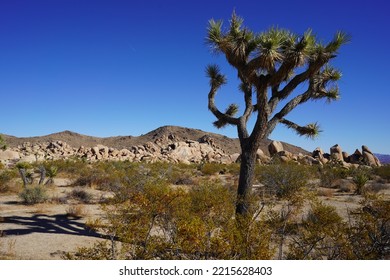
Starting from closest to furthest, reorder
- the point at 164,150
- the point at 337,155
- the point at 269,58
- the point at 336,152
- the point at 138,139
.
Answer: the point at 269,58 < the point at 337,155 < the point at 336,152 < the point at 164,150 < the point at 138,139

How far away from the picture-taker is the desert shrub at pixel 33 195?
39.0 feet

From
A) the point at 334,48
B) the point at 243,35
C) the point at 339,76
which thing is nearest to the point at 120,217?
the point at 243,35

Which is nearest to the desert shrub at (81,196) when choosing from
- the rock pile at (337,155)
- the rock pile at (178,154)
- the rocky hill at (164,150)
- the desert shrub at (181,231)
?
the desert shrub at (181,231)

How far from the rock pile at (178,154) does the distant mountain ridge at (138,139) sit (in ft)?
11.1

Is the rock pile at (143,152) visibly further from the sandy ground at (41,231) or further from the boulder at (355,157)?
the sandy ground at (41,231)

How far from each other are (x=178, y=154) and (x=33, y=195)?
4151 cm

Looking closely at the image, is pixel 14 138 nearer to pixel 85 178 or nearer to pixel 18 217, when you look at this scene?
pixel 85 178

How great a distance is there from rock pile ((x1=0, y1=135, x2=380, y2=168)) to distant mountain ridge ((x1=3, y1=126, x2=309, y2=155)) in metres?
3.37

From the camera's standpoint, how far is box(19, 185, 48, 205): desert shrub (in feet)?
39.0

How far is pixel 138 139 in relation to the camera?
243 feet

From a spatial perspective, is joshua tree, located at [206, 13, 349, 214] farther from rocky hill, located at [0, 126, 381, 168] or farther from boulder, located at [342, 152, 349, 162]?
boulder, located at [342, 152, 349, 162]

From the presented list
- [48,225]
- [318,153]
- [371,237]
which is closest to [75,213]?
[48,225]

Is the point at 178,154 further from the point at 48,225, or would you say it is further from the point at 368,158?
the point at 48,225

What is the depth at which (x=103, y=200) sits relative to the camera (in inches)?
517
